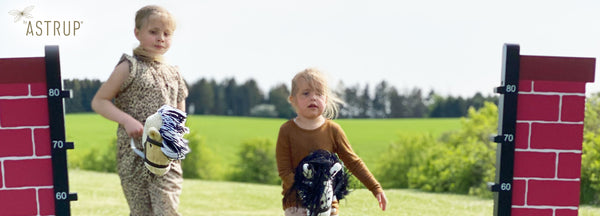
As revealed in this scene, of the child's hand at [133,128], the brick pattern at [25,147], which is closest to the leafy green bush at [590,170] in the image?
the child's hand at [133,128]

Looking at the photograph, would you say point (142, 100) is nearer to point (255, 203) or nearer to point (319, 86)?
point (319, 86)

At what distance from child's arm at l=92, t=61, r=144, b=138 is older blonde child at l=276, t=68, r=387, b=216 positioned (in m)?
A: 0.83

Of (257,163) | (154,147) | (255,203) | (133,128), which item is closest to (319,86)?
(154,147)

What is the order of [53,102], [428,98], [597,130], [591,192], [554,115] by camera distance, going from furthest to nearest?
1. [428,98]
2. [597,130]
3. [591,192]
4. [554,115]
5. [53,102]

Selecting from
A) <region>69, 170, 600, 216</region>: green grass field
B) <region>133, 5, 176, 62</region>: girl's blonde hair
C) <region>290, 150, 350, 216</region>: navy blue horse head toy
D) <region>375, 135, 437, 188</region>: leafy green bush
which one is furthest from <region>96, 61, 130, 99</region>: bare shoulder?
<region>375, 135, 437, 188</region>: leafy green bush

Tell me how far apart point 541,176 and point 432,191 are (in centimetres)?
446

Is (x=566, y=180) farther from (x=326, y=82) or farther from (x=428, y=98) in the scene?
(x=428, y=98)

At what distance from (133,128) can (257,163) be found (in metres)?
7.70

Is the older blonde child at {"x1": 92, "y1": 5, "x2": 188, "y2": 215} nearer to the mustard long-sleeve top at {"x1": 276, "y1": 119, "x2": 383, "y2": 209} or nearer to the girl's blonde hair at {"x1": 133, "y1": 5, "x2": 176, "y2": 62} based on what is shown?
the girl's blonde hair at {"x1": 133, "y1": 5, "x2": 176, "y2": 62}

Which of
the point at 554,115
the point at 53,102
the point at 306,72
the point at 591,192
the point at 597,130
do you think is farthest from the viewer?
the point at 597,130

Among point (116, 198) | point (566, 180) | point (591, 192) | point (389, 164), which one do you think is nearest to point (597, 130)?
point (591, 192)

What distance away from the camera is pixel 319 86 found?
2.95m

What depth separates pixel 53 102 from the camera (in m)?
3.22

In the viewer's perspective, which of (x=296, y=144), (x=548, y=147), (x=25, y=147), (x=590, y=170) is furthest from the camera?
(x=590, y=170)
